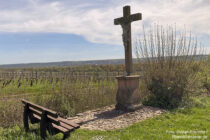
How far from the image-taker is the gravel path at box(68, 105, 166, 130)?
470cm

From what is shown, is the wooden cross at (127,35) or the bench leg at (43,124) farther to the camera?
the wooden cross at (127,35)

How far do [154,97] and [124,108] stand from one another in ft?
5.23

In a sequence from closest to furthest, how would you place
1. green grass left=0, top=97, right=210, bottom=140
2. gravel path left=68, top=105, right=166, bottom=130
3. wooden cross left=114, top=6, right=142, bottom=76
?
green grass left=0, top=97, right=210, bottom=140
gravel path left=68, top=105, right=166, bottom=130
wooden cross left=114, top=6, right=142, bottom=76

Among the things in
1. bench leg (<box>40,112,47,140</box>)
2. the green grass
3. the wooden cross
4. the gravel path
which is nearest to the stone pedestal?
the gravel path

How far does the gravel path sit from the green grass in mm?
308

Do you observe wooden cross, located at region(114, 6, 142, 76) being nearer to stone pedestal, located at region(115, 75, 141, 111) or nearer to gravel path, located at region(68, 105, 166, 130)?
stone pedestal, located at region(115, 75, 141, 111)

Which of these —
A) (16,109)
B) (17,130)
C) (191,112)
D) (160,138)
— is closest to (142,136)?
(160,138)

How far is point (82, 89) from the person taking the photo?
21.7ft

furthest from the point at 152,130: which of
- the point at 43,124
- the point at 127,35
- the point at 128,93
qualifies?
the point at 127,35

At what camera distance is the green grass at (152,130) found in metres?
3.84

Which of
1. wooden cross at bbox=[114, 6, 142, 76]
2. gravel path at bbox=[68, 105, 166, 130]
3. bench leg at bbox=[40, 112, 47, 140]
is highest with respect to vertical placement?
wooden cross at bbox=[114, 6, 142, 76]

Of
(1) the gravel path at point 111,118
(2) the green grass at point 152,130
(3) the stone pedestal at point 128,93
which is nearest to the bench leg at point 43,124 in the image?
(2) the green grass at point 152,130

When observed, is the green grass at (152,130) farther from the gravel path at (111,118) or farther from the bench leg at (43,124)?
the gravel path at (111,118)

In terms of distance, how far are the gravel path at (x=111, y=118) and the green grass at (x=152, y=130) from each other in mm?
308
